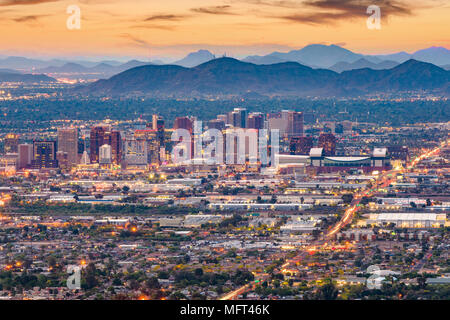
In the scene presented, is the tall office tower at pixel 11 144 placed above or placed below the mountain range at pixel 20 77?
below

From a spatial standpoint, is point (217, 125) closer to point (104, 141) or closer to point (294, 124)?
point (294, 124)

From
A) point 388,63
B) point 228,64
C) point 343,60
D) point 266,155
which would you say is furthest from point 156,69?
point 266,155

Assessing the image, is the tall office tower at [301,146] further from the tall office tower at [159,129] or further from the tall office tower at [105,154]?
the tall office tower at [105,154]

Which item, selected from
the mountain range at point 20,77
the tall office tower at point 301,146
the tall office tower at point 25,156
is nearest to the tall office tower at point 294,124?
the tall office tower at point 301,146

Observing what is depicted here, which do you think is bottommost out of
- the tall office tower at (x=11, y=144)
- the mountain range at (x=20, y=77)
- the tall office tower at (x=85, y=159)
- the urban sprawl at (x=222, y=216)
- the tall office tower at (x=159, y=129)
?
the urban sprawl at (x=222, y=216)

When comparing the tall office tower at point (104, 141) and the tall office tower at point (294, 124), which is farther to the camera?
the tall office tower at point (294, 124)

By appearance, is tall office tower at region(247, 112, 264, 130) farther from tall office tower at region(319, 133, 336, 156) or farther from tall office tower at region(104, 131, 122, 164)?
tall office tower at region(104, 131, 122, 164)
